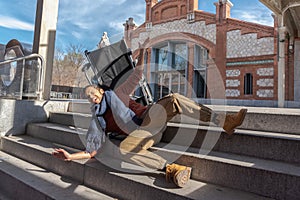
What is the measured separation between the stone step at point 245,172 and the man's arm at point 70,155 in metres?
0.72

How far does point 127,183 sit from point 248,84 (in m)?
8.63

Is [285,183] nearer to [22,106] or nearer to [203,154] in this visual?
[203,154]

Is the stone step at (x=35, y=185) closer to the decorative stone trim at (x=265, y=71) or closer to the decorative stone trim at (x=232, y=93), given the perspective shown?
the decorative stone trim at (x=232, y=93)

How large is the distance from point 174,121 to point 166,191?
1.16m

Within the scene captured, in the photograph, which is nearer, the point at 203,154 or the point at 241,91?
the point at 203,154

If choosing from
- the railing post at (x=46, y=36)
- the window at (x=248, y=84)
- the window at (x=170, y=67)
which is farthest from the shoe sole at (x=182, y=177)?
the window at (x=170, y=67)

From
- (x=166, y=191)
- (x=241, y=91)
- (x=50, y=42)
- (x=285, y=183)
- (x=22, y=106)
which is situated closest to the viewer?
(x=285, y=183)

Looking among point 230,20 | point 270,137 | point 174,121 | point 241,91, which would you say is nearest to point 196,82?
point 241,91

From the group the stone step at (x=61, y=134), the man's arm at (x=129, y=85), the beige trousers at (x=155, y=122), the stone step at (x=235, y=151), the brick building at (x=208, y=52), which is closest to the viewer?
the stone step at (x=235, y=151)

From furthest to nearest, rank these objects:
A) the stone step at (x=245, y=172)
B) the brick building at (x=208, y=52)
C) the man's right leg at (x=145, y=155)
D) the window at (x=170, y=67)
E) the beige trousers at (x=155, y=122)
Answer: the window at (x=170, y=67)
the brick building at (x=208, y=52)
the beige trousers at (x=155, y=122)
the man's right leg at (x=145, y=155)
the stone step at (x=245, y=172)

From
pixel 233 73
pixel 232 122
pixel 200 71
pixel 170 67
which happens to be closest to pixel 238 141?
pixel 232 122

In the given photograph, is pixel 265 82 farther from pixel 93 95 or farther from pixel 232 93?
pixel 93 95

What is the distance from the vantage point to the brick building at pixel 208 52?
8.67 meters

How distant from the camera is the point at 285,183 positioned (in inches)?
50.9
